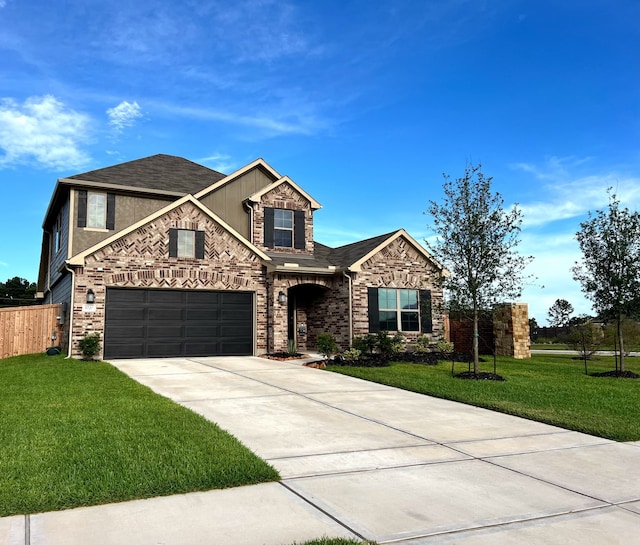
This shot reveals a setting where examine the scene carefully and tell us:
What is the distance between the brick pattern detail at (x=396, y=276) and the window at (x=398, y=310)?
195 mm

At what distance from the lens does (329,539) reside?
3.44 metres

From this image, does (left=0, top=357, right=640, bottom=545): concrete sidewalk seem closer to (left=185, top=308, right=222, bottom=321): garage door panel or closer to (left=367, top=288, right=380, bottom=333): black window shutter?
(left=185, top=308, right=222, bottom=321): garage door panel

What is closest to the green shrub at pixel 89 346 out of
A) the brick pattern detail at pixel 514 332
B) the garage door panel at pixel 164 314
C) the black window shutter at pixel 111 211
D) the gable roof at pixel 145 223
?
the garage door panel at pixel 164 314

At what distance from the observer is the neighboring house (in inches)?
627

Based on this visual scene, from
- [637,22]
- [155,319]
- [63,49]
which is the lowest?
[155,319]

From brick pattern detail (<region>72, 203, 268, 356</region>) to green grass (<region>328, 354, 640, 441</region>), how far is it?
506 centimetres

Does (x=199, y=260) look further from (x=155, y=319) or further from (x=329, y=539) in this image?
(x=329, y=539)

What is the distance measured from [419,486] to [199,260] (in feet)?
43.6

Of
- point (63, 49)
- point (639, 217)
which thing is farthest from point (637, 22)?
point (63, 49)

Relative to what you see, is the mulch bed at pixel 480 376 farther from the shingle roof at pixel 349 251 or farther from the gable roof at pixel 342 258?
the shingle roof at pixel 349 251

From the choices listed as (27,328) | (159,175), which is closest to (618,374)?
(159,175)

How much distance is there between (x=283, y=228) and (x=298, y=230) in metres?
0.60

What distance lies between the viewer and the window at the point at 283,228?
2030cm

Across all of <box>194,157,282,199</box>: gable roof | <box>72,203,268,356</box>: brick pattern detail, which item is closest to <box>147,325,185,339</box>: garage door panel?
<box>72,203,268,356</box>: brick pattern detail
